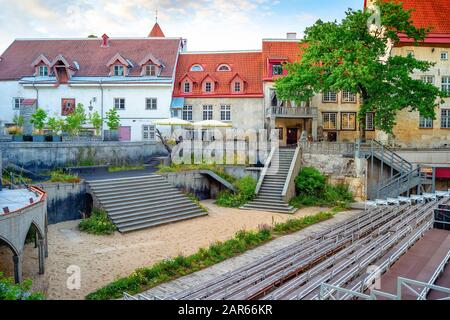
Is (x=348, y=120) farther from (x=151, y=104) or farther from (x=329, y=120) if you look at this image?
(x=151, y=104)

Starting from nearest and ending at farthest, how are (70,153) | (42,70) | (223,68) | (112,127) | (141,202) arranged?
(141,202) < (70,153) < (112,127) < (42,70) < (223,68)

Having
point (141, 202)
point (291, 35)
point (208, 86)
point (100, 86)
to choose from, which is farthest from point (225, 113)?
point (141, 202)

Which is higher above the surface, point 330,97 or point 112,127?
point 330,97

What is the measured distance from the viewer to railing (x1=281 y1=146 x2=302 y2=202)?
23.2 metres

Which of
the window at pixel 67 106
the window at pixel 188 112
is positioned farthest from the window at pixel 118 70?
the window at pixel 188 112

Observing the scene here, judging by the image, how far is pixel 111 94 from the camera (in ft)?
116

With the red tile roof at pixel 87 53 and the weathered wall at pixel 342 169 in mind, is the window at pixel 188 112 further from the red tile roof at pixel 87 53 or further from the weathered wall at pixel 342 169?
the weathered wall at pixel 342 169

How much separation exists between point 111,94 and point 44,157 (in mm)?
15170

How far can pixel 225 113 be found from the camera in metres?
36.0

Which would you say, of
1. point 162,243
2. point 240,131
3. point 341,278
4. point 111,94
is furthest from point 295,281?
point 111,94

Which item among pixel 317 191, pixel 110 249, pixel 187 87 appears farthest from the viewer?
pixel 187 87

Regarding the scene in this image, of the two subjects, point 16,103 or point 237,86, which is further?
point 16,103

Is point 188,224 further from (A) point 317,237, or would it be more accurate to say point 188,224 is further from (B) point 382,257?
(B) point 382,257

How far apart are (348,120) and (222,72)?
13111mm
